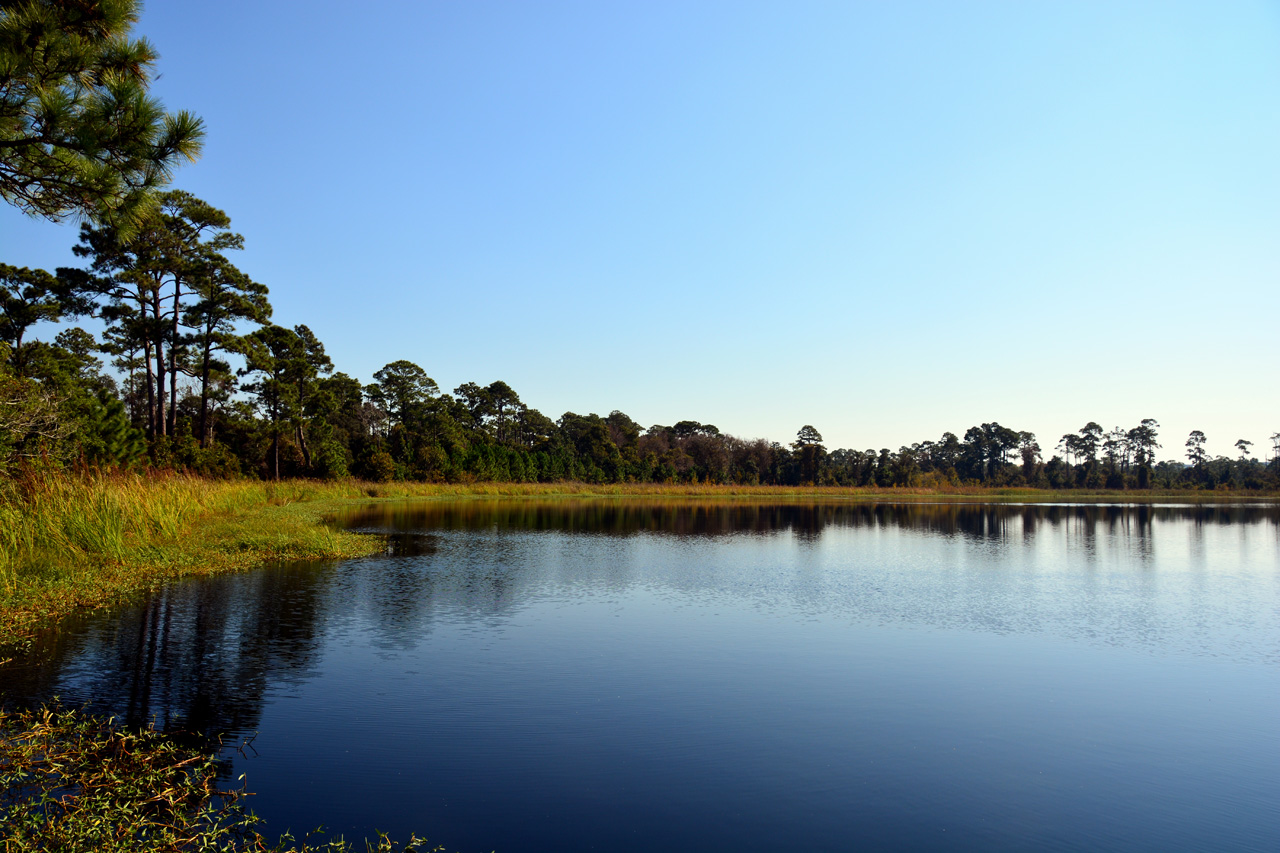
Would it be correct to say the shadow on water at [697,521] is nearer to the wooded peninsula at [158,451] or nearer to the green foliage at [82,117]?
the wooded peninsula at [158,451]

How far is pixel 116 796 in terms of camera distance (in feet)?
15.3

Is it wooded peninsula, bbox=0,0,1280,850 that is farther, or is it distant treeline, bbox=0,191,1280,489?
distant treeline, bbox=0,191,1280,489

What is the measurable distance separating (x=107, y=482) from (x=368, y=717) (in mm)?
11438

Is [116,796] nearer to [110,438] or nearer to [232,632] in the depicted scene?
[232,632]

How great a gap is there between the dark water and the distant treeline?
5.21 metres

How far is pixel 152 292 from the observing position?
102 feet

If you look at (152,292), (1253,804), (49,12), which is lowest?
(1253,804)

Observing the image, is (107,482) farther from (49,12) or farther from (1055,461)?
(1055,461)

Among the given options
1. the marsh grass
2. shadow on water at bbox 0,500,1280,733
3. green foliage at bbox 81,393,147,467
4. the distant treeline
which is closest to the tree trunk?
the distant treeline

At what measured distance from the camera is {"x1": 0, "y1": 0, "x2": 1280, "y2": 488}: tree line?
722cm

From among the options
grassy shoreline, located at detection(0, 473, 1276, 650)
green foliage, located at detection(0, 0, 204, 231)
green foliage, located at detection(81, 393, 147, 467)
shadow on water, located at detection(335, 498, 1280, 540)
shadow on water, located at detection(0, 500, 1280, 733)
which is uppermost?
green foliage, located at detection(0, 0, 204, 231)

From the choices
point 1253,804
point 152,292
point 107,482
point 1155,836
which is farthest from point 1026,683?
point 152,292

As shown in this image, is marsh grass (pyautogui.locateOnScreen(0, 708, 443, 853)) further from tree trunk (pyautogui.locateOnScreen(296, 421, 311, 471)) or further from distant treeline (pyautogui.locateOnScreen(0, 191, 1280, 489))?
tree trunk (pyautogui.locateOnScreen(296, 421, 311, 471))

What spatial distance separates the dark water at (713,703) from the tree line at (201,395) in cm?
520
